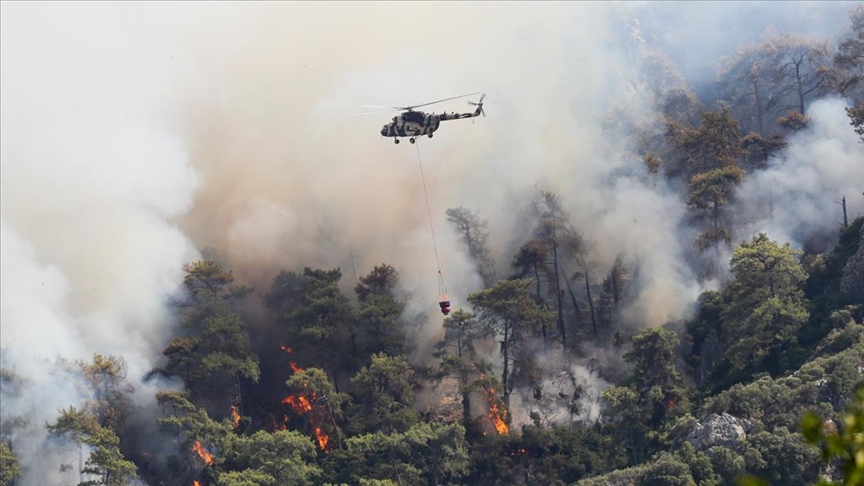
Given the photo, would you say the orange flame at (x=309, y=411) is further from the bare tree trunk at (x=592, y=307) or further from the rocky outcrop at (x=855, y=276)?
the rocky outcrop at (x=855, y=276)

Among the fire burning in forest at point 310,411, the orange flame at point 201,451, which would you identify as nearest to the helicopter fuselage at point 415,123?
the fire burning in forest at point 310,411

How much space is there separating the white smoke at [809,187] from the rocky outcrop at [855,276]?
953cm

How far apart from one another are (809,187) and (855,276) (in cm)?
1615

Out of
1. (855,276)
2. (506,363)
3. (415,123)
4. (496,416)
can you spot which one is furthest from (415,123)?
(855,276)

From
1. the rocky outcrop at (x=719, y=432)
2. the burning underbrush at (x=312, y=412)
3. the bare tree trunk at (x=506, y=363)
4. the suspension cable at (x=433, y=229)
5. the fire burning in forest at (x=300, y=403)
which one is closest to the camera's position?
the rocky outcrop at (x=719, y=432)

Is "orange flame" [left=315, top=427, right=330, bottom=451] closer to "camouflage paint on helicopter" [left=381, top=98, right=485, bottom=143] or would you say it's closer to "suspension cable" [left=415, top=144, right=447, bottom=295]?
"suspension cable" [left=415, top=144, right=447, bottom=295]

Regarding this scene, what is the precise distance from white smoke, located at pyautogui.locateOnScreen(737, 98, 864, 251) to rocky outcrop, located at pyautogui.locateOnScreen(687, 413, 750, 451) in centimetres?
2582

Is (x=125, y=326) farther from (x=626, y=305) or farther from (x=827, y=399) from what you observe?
(x=827, y=399)

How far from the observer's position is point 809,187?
96.6 metres

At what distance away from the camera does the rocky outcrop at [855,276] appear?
8144cm

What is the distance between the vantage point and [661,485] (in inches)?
2717

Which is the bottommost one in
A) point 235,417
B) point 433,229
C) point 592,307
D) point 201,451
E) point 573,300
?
point 201,451

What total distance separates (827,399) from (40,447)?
5410 cm

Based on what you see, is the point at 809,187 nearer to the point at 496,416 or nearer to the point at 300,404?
the point at 496,416
